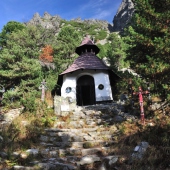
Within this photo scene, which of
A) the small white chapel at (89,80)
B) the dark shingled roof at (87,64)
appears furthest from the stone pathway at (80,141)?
the dark shingled roof at (87,64)

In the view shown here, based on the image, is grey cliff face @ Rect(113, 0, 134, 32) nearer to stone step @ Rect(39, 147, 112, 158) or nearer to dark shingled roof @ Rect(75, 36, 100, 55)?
dark shingled roof @ Rect(75, 36, 100, 55)

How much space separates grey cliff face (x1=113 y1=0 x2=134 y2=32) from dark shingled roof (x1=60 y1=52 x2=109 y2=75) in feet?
239

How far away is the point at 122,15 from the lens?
95.4 meters

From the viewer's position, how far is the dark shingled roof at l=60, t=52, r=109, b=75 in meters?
20.5

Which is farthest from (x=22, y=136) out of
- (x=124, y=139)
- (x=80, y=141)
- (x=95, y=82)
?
(x=95, y=82)

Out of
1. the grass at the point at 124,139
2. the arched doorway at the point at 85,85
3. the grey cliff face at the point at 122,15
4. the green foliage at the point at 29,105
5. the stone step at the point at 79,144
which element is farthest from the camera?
the grey cliff face at the point at 122,15

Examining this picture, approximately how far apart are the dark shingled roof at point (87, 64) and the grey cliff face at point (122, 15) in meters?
72.9

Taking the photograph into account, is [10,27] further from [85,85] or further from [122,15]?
[122,15]

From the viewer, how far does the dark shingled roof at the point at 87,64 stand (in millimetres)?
20492

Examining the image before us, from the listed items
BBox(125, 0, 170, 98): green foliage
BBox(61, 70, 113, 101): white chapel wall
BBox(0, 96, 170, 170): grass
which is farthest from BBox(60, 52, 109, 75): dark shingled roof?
BBox(125, 0, 170, 98): green foliage

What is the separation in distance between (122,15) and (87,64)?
81808 millimetres

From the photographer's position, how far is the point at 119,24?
96.2m

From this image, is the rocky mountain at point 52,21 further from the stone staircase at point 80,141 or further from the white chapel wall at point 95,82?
the stone staircase at point 80,141

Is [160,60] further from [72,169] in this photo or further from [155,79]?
[72,169]
